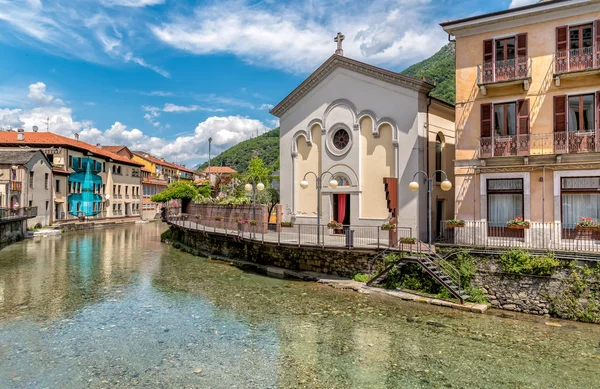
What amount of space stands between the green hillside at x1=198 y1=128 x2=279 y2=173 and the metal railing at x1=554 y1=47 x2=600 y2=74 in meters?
105

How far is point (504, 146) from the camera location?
1727 cm

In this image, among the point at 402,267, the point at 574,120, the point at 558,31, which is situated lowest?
the point at 402,267

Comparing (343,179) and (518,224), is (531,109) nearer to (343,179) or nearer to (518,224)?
(518,224)

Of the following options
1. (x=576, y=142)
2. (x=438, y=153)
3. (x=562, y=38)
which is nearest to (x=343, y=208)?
(x=438, y=153)

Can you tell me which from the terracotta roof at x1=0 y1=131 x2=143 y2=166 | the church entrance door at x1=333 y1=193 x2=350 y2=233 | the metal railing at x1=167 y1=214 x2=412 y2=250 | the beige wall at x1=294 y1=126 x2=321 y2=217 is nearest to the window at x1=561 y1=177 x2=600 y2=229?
the metal railing at x1=167 y1=214 x2=412 y2=250

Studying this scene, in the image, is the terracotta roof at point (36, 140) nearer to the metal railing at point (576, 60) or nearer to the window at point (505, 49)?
the window at point (505, 49)

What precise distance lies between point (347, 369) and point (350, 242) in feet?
29.0

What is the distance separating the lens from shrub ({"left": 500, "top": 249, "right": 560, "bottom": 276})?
13797mm

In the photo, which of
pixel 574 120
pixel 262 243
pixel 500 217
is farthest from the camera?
pixel 262 243

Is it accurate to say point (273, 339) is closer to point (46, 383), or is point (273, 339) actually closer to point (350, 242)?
point (46, 383)

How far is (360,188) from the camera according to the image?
75.3 feet

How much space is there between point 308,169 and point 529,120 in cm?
1288

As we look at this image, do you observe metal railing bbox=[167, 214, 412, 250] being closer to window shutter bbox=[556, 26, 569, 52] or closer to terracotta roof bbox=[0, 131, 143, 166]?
window shutter bbox=[556, 26, 569, 52]

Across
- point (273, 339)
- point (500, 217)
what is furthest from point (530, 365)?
point (500, 217)
